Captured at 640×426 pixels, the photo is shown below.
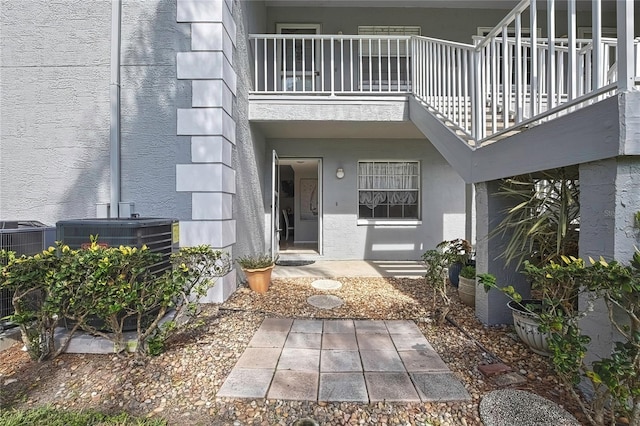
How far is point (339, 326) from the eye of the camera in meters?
3.11

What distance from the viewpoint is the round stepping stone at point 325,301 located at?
3.69 meters

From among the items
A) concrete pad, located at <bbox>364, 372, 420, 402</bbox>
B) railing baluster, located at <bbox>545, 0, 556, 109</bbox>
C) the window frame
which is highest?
railing baluster, located at <bbox>545, 0, 556, 109</bbox>

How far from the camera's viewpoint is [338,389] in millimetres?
2037

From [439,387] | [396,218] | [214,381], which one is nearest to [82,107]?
[214,381]

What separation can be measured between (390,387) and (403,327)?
108cm

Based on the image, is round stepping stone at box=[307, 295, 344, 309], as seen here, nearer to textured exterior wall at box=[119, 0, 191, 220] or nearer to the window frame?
textured exterior wall at box=[119, 0, 191, 220]

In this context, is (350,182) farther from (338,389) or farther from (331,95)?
(338,389)

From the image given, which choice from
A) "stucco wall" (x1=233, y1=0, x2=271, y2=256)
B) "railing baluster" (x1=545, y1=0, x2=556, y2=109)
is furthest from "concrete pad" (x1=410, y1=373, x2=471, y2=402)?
"stucco wall" (x1=233, y1=0, x2=271, y2=256)

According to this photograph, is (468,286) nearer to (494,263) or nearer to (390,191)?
(494,263)

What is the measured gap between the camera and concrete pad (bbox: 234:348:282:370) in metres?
2.34

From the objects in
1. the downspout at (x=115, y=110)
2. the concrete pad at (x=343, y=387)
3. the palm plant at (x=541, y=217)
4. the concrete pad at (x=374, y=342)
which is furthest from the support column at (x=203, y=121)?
the palm plant at (x=541, y=217)

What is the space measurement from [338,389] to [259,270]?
2.34 m

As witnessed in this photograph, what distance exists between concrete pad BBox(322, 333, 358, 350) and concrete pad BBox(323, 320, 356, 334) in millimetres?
93

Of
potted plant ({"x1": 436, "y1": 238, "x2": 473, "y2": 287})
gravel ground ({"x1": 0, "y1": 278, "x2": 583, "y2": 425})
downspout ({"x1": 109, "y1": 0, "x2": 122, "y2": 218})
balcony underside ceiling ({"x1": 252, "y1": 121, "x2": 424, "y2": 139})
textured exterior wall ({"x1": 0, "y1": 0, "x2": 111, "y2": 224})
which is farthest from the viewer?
balcony underside ceiling ({"x1": 252, "y1": 121, "x2": 424, "y2": 139})
